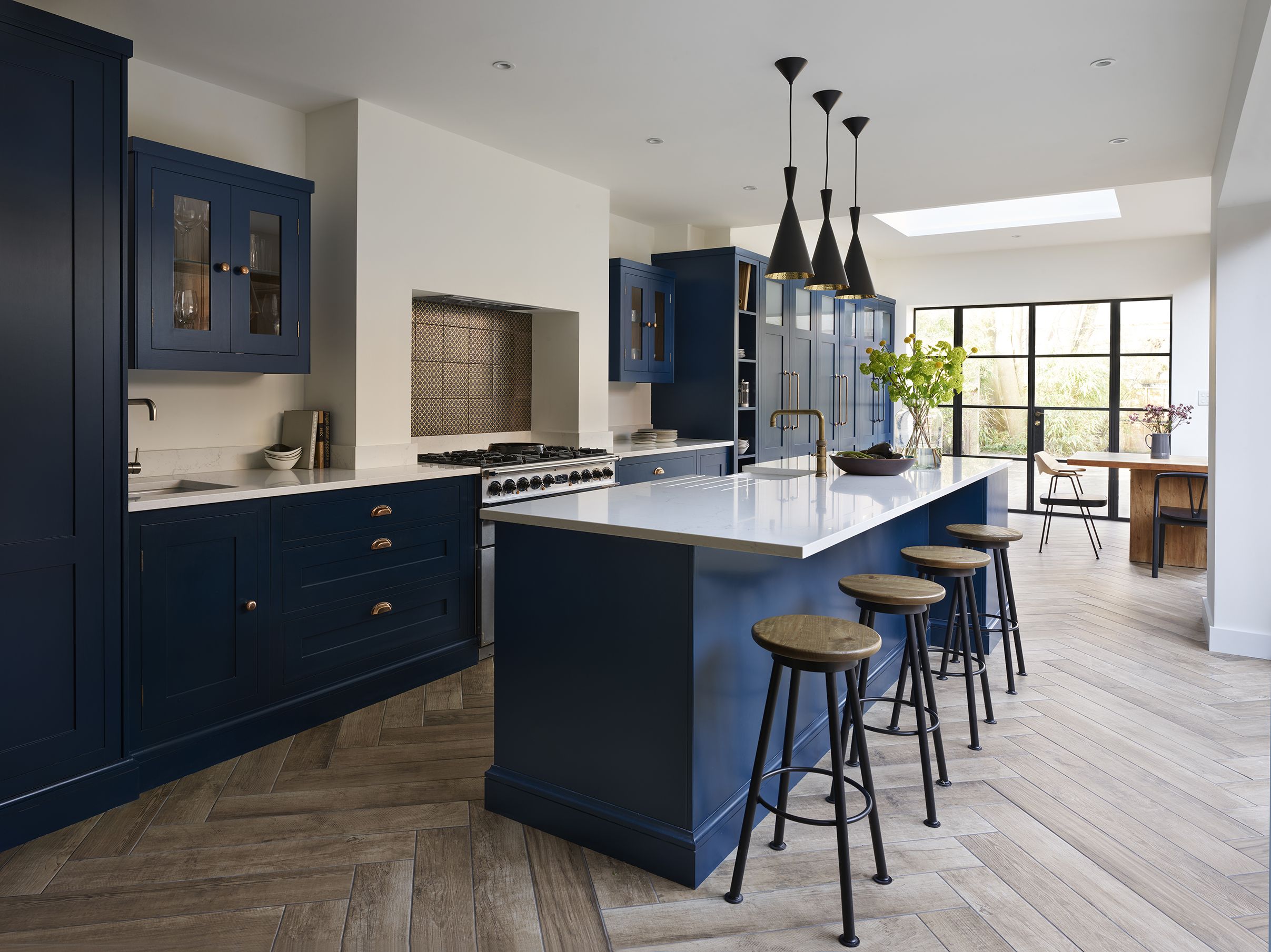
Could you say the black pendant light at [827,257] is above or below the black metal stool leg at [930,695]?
above

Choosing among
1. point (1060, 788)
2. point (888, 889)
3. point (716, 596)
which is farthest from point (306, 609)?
point (1060, 788)

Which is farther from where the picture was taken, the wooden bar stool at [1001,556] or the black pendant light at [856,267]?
the black pendant light at [856,267]

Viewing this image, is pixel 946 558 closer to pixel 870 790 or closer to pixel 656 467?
pixel 870 790

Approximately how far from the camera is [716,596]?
233 cm

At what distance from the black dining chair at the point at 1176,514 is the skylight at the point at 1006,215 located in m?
2.45

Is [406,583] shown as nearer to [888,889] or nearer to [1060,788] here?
[888,889]

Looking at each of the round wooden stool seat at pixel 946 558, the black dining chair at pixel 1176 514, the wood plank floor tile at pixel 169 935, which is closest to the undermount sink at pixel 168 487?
the wood plank floor tile at pixel 169 935

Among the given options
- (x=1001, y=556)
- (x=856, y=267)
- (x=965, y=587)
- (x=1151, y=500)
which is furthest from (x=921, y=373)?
(x=1151, y=500)

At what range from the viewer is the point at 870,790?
2.19 m

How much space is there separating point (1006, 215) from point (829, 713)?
284 inches

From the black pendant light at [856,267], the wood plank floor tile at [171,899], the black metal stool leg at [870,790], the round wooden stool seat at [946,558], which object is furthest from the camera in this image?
the black pendant light at [856,267]

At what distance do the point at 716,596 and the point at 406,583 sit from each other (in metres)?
1.87

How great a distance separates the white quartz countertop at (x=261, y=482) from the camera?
2867 mm

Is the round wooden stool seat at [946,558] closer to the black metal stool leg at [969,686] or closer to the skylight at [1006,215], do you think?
the black metal stool leg at [969,686]
